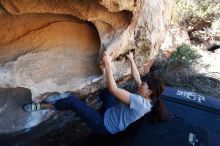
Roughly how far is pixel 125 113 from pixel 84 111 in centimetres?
39

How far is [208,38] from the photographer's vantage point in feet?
21.1

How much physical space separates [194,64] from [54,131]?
2.72 meters

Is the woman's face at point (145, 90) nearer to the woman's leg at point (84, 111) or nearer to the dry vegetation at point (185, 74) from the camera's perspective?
the woman's leg at point (84, 111)

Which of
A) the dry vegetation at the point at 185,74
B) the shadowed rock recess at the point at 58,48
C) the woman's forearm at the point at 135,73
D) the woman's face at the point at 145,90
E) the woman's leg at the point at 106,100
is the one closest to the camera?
the shadowed rock recess at the point at 58,48

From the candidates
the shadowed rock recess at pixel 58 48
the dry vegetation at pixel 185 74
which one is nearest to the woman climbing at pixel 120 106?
the shadowed rock recess at pixel 58 48

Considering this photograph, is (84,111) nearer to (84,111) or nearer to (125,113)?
(84,111)

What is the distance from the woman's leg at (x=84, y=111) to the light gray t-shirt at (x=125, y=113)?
60 millimetres

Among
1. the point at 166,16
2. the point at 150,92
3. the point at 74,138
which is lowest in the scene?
the point at 74,138

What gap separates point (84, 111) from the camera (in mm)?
3303

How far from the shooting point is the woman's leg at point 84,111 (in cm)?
321

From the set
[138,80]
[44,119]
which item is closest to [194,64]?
[138,80]

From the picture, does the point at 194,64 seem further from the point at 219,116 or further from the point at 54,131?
the point at 54,131

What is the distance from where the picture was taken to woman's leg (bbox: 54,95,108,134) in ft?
10.5

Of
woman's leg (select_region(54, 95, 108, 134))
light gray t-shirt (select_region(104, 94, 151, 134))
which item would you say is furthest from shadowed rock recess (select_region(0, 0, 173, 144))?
light gray t-shirt (select_region(104, 94, 151, 134))
